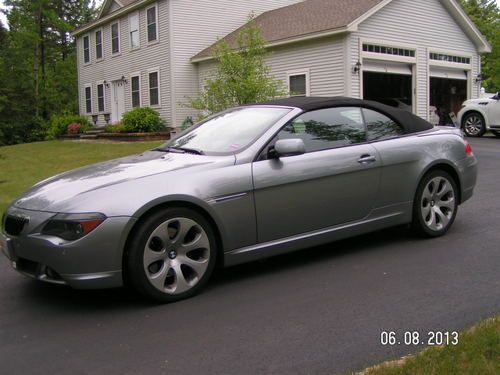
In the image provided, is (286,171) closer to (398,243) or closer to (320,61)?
(398,243)

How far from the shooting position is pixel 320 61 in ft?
60.7

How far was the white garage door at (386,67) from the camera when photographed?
61.5ft

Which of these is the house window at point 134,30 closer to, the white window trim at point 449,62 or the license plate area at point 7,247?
the white window trim at point 449,62

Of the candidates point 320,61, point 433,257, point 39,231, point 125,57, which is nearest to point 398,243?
point 433,257

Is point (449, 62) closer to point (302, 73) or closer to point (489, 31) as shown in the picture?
point (302, 73)

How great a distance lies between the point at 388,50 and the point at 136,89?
12153mm

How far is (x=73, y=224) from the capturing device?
3.88m

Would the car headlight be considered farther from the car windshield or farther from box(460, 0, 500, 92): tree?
box(460, 0, 500, 92): tree

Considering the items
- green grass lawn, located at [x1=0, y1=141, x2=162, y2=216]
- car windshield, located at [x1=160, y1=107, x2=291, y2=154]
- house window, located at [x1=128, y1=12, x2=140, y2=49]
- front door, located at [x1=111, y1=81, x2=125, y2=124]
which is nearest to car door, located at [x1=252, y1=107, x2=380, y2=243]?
car windshield, located at [x1=160, y1=107, x2=291, y2=154]

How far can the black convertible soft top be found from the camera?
522 centimetres

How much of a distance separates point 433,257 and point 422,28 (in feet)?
57.0

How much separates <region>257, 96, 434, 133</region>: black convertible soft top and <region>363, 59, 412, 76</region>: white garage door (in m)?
13.4

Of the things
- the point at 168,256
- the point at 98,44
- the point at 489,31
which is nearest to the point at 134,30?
the point at 98,44

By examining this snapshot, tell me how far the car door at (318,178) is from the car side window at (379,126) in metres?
0.09
